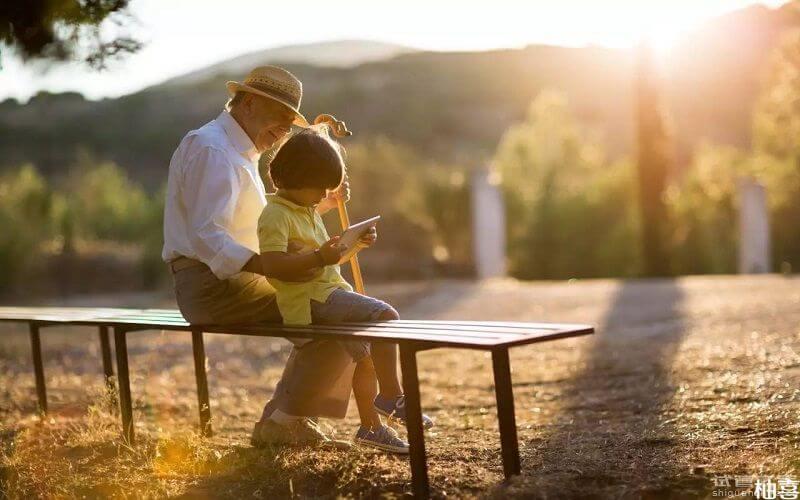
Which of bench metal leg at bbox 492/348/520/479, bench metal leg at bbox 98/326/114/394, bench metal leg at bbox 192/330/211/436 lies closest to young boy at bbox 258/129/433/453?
bench metal leg at bbox 492/348/520/479

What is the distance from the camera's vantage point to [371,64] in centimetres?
8975

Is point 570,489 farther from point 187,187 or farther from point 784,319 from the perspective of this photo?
point 784,319

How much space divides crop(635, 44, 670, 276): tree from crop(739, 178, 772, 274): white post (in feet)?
4.71

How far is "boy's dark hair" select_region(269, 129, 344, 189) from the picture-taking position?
394 centimetres

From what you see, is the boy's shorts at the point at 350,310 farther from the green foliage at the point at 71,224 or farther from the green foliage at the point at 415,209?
the green foliage at the point at 71,224

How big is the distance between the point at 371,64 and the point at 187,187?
87.0 metres

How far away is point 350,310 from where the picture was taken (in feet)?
13.2

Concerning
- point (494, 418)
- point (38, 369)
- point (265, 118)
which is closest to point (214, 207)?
point (265, 118)

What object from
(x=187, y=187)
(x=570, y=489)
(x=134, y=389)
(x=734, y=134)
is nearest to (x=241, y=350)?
(x=134, y=389)

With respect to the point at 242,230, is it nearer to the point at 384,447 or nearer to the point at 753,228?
the point at 384,447

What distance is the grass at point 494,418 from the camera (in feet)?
12.4

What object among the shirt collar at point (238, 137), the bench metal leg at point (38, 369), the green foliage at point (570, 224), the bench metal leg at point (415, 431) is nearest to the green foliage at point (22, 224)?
the green foliage at point (570, 224)

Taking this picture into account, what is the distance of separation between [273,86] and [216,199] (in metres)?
0.54

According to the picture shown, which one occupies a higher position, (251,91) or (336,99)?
(336,99)
